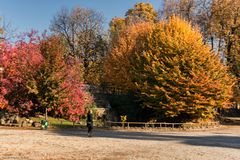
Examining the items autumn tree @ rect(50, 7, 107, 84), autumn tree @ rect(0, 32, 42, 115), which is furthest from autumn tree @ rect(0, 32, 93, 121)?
autumn tree @ rect(50, 7, 107, 84)

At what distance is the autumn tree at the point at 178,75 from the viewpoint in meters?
32.1

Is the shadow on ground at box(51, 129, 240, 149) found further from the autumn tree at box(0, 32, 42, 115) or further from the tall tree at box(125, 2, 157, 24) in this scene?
the tall tree at box(125, 2, 157, 24)

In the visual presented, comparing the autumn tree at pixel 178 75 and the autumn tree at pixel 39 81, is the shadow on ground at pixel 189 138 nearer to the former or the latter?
the autumn tree at pixel 39 81

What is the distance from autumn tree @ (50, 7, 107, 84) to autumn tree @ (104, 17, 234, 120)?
21.7 metres

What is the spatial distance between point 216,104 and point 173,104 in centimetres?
531

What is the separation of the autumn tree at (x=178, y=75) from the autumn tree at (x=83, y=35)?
21.7 metres

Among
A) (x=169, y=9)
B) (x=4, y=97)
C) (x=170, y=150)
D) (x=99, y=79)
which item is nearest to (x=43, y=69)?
(x=4, y=97)

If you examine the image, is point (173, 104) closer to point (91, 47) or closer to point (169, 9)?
point (169, 9)

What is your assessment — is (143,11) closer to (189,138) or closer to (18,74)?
(18,74)

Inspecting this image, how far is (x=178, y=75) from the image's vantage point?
32.2 metres

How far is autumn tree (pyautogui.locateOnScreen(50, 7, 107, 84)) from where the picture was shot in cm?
5794

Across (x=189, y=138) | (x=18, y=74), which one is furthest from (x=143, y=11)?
(x=189, y=138)

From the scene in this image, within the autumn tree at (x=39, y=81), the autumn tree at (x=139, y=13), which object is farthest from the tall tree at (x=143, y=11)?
the autumn tree at (x=39, y=81)

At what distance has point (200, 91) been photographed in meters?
32.6
